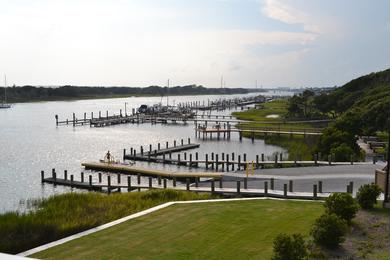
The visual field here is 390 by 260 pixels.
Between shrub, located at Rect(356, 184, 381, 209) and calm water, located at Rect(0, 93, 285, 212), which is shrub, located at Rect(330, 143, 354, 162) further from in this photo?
shrub, located at Rect(356, 184, 381, 209)

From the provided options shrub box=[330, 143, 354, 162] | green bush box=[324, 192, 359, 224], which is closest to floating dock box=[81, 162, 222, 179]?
shrub box=[330, 143, 354, 162]

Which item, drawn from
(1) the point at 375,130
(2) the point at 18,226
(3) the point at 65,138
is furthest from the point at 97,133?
(2) the point at 18,226

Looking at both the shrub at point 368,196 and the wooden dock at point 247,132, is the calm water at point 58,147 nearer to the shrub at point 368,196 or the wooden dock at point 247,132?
the wooden dock at point 247,132

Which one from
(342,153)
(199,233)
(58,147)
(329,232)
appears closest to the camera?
(329,232)

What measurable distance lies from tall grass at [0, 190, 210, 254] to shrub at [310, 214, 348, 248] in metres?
8.13

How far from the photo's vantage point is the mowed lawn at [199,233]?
43.9 ft

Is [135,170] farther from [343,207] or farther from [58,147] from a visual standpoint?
[343,207]

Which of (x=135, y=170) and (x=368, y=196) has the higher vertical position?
(x=368, y=196)

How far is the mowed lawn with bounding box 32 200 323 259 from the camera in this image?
1337cm

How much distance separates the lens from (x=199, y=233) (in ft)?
49.8

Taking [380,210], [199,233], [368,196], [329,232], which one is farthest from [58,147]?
[329,232]

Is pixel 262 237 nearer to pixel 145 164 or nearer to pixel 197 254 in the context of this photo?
pixel 197 254

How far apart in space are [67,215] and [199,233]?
245 inches

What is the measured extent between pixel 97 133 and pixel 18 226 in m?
59.6
